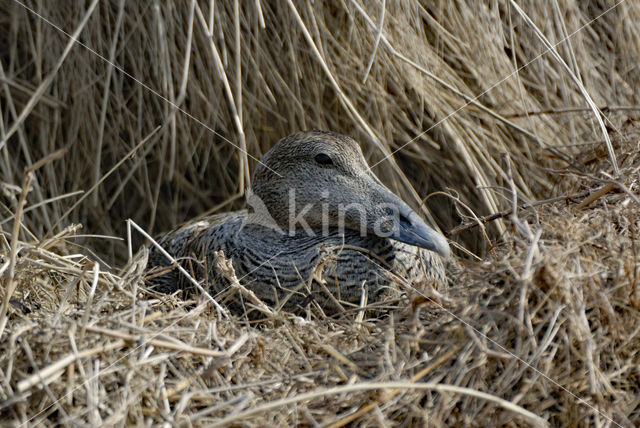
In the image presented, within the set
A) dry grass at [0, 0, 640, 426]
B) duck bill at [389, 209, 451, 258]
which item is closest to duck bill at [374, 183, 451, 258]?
duck bill at [389, 209, 451, 258]

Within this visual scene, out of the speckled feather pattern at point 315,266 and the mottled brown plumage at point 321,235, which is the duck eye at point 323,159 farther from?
the speckled feather pattern at point 315,266

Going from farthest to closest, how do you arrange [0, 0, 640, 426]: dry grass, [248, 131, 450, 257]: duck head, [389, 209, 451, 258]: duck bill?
[248, 131, 450, 257]: duck head
[389, 209, 451, 258]: duck bill
[0, 0, 640, 426]: dry grass

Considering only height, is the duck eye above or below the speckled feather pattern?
above

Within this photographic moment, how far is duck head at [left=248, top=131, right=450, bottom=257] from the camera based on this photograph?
1.81m

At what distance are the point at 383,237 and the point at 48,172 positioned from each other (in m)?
1.28

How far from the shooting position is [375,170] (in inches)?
96.0

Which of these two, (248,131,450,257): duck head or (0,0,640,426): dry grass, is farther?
(248,131,450,257): duck head

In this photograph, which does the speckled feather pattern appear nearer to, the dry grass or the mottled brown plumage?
the mottled brown plumage

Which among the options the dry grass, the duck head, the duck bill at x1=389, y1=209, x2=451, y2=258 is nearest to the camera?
the dry grass

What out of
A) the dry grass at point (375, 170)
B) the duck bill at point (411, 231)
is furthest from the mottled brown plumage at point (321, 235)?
the dry grass at point (375, 170)

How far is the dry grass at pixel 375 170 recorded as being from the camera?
116cm

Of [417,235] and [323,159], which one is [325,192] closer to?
[323,159]

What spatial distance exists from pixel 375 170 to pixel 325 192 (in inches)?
22.5

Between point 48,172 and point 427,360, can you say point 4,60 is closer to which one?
point 48,172
